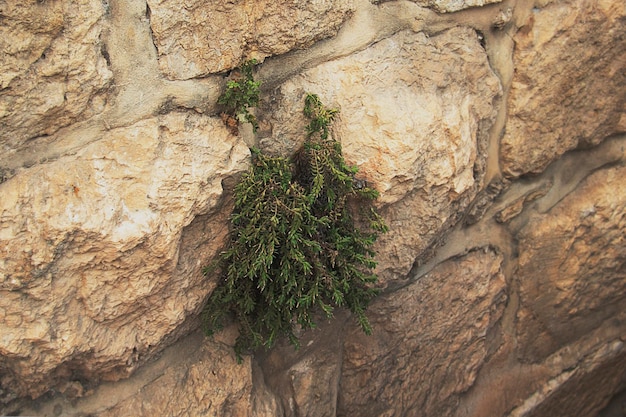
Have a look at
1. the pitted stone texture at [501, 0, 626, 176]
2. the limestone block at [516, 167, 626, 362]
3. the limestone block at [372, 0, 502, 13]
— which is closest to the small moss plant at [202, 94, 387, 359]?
the limestone block at [372, 0, 502, 13]

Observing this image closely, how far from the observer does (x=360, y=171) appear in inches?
70.9

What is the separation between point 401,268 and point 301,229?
448 mm

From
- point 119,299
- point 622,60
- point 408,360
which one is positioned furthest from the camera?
point 408,360

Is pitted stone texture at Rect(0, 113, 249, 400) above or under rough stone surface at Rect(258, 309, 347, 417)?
above

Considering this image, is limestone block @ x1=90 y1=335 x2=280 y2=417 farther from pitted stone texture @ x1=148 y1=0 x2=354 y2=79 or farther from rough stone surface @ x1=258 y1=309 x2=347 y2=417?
pitted stone texture @ x1=148 y1=0 x2=354 y2=79

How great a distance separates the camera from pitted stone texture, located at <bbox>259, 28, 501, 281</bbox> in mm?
1752

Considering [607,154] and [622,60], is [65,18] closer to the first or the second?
[622,60]

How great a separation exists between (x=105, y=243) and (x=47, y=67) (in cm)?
41

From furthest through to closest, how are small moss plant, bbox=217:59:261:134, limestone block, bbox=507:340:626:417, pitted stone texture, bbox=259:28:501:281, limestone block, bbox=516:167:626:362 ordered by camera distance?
limestone block, bbox=507:340:626:417 < limestone block, bbox=516:167:626:362 < pitted stone texture, bbox=259:28:501:281 < small moss plant, bbox=217:59:261:134

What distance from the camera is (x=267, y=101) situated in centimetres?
173

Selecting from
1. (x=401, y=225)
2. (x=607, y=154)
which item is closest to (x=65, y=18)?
(x=401, y=225)

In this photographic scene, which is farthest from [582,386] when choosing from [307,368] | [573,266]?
[307,368]

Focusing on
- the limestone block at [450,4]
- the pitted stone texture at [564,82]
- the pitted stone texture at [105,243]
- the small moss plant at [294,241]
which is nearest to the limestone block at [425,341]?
the small moss plant at [294,241]

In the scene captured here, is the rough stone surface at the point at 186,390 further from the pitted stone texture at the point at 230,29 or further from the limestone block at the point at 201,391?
the pitted stone texture at the point at 230,29
